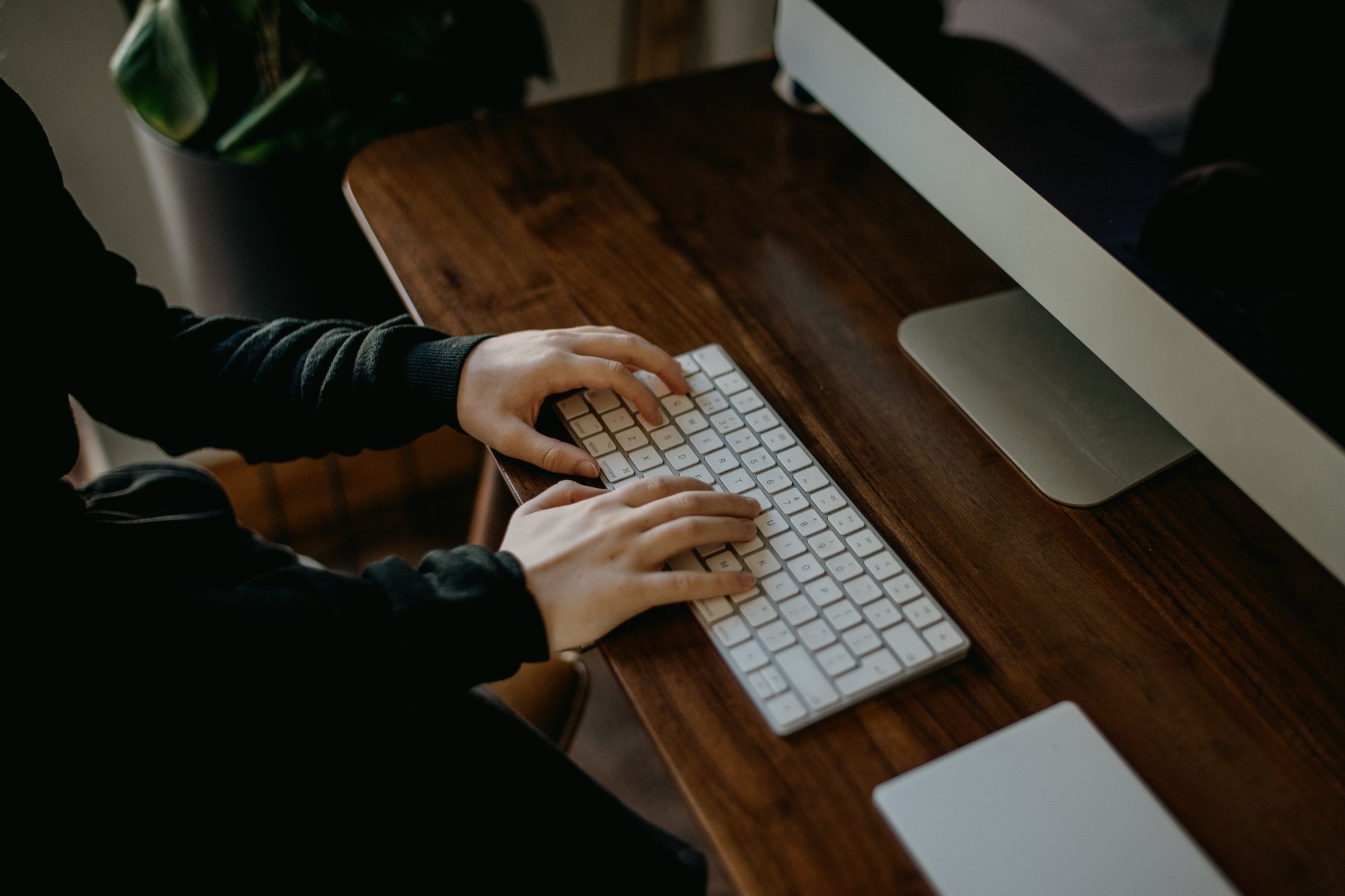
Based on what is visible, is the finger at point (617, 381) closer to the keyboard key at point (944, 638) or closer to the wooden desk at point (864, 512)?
the wooden desk at point (864, 512)

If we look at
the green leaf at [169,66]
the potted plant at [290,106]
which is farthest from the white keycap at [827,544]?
the green leaf at [169,66]

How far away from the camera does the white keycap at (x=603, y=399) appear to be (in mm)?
739

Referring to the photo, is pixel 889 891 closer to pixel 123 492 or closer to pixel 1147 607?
pixel 1147 607

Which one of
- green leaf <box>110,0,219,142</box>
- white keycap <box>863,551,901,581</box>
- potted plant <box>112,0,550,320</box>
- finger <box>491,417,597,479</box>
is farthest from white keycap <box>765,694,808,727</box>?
green leaf <box>110,0,219,142</box>

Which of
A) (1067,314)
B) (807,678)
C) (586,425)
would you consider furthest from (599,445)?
(1067,314)

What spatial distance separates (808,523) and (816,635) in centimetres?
9

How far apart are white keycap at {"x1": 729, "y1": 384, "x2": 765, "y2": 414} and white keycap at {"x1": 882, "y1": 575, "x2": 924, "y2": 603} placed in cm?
18

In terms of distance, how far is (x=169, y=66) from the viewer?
3.59 feet

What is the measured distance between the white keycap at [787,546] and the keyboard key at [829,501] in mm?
33

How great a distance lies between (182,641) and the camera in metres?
0.58

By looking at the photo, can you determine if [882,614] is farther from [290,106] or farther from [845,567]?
[290,106]

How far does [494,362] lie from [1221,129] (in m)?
0.58

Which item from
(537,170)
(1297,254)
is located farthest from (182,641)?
(1297,254)

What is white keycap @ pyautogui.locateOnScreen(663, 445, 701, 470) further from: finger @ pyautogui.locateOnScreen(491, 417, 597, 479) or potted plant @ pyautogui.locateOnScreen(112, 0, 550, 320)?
potted plant @ pyautogui.locateOnScreen(112, 0, 550, 320)
